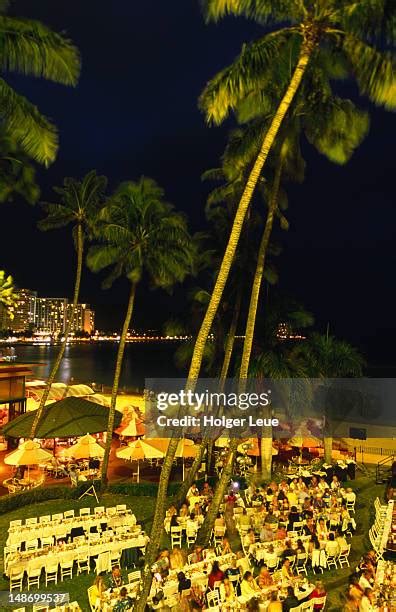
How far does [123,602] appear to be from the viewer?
11.1 m

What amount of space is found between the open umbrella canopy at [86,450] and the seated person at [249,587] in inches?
446

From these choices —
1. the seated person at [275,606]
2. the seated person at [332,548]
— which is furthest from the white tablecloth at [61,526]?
the seated person at [275,606]

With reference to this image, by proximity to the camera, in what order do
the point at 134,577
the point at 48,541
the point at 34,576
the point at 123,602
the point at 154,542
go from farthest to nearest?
the point at 48,541, the point at 34,576, the point at 134,577, the point at 154,542, the point at 123,602

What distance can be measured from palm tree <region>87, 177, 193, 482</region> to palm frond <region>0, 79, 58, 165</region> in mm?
10004

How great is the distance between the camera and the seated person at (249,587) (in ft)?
37.9

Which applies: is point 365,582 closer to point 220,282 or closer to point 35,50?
point 220,282

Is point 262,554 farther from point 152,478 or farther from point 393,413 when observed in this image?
point 393,413

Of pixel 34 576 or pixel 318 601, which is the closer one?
pixel 318 601

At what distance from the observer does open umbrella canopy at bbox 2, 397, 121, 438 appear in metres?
22.8

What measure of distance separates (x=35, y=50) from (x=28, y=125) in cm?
150

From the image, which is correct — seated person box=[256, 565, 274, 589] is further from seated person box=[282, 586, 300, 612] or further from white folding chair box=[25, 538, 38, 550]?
white folding chair box=[25, 538, 38, 550]

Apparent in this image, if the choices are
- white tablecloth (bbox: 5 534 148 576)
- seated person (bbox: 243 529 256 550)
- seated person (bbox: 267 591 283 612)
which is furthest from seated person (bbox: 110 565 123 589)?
seated person (bbox: 243 529 256 550)

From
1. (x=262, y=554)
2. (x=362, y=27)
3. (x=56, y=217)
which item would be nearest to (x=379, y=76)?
(x=362, y=27)

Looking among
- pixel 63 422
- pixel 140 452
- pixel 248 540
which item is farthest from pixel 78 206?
pixel 248 540
